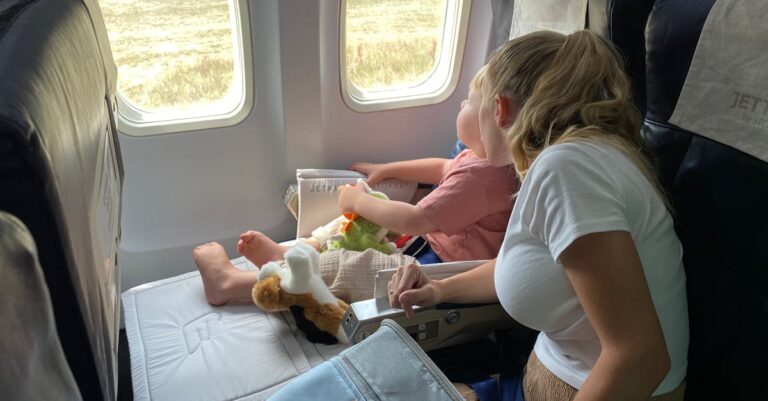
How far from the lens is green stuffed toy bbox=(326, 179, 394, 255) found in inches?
75.7

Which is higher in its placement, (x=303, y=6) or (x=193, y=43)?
(x=303, y=6)

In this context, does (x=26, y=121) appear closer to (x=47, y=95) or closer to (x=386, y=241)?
(x=47, y=95)

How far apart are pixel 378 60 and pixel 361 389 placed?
5.08ft

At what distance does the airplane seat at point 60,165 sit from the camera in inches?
20.9

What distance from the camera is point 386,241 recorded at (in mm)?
2000

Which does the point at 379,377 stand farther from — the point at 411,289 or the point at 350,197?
the point at 350,197

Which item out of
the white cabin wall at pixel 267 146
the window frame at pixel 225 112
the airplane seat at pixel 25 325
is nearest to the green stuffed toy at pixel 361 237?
the white cabin wall at pixel 267 146

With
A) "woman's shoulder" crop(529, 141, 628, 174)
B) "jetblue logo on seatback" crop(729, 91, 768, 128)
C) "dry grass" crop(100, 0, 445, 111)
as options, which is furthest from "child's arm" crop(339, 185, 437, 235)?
"jetblue logo on seatback" crop(729, 91, 768, 128)

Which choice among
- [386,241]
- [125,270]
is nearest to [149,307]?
[125,270]

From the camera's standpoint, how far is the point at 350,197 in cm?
201

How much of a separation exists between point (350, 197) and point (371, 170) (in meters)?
0.34

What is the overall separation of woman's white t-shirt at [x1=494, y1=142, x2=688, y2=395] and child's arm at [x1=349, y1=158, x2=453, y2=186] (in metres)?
1.09

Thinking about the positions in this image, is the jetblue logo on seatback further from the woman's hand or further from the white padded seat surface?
the white padded seat surface

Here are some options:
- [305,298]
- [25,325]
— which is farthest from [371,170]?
[25,325]
